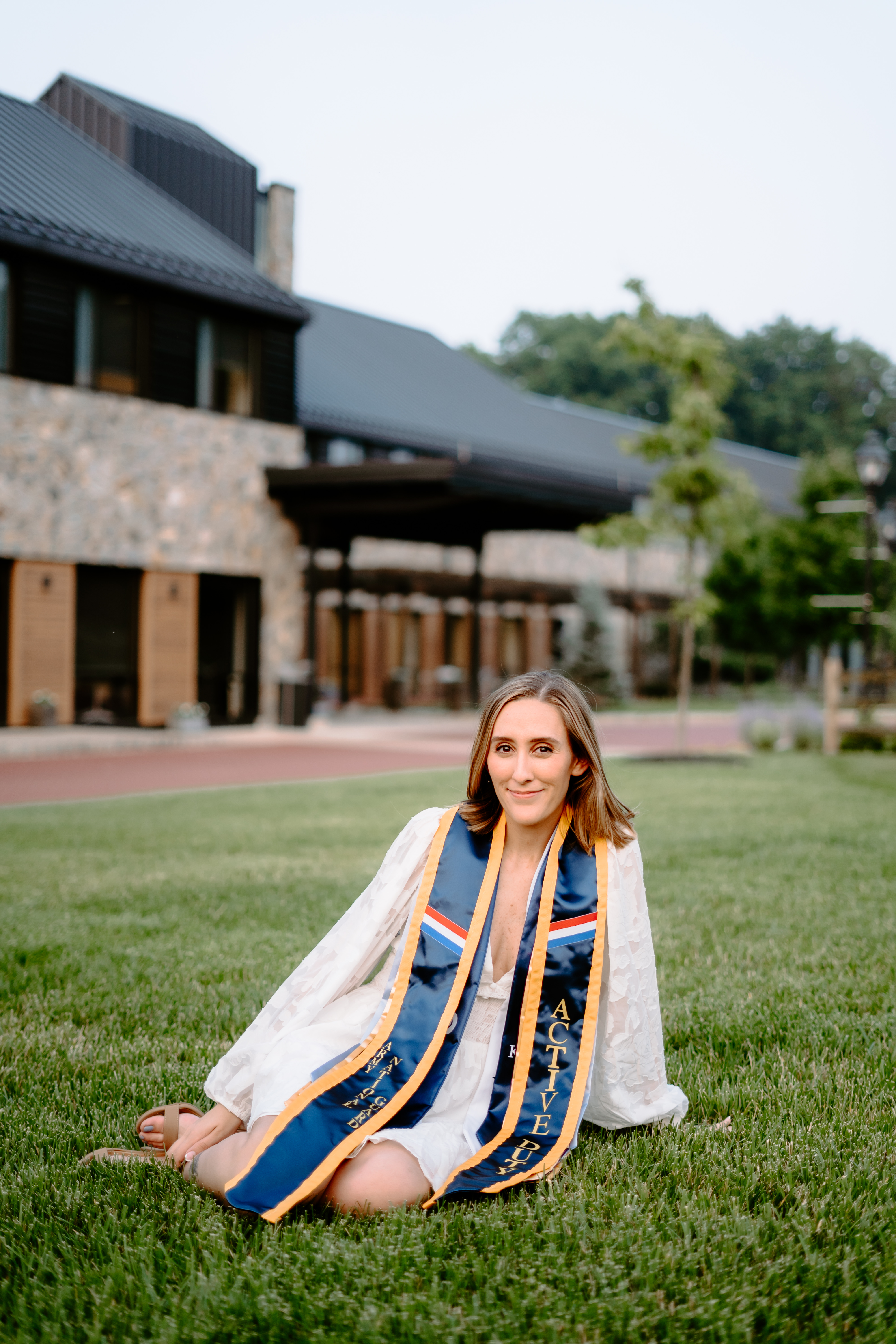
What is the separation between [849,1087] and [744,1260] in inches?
47.9

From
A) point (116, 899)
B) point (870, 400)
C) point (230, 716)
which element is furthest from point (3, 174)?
point (870, 400)

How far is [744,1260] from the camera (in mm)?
2539

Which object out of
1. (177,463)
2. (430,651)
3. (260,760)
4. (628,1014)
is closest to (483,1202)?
(628,1014)

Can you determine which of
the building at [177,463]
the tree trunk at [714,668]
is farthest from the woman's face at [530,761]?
the tree trunk at [714,668]

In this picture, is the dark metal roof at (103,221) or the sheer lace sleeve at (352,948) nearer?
the sheer lace sleeve at (352,948)

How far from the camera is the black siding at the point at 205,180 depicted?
22.3 meters

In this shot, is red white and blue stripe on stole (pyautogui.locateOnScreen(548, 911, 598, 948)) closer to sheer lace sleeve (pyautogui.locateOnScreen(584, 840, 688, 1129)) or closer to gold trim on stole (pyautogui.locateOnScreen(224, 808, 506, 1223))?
sheer lace sleeve (pyautogui.locateOnScreen(584, 840, 688, 1129))

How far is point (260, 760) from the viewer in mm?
15773

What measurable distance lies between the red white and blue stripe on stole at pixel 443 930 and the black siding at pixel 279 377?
1883cm

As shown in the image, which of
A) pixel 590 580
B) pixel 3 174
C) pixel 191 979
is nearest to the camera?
pixel 191 979

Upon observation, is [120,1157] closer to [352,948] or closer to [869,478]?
[352,948]

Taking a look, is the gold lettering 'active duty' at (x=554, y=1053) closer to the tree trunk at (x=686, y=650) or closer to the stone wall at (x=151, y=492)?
the tree trunk at (x=686, y=650)

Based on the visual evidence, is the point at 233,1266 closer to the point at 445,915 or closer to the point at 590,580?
the point at 445,915

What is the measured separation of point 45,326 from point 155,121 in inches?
297
